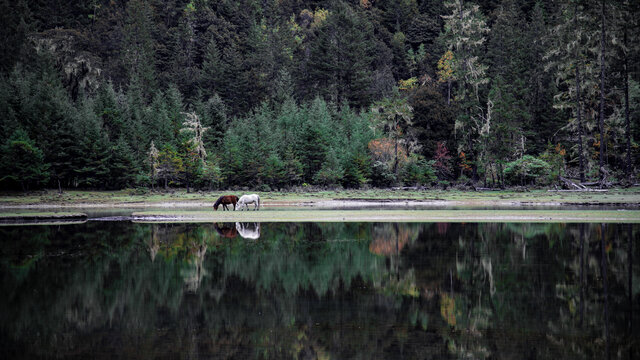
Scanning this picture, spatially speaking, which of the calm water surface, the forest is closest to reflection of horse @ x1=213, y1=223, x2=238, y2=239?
the calm water surface

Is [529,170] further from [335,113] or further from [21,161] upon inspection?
[21,161]

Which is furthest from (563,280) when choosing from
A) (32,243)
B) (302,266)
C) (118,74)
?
(118,74)

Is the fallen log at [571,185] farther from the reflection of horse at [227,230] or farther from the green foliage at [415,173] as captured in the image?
the reflection of horse at [227,230]

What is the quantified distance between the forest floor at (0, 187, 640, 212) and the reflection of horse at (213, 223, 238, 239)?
1423cm

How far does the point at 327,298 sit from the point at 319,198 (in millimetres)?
41156

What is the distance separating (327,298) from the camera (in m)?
14.1

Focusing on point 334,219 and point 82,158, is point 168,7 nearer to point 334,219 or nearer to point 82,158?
point 82,158

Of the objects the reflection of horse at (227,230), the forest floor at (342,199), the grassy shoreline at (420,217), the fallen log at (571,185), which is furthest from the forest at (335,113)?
the reflection of horse at (227,230)

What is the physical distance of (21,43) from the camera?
3248 inches

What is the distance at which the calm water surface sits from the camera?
10.5m

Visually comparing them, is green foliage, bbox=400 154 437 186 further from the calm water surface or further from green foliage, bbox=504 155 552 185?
the calm water surface

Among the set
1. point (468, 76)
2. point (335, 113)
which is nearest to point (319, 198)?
point (468, 76)

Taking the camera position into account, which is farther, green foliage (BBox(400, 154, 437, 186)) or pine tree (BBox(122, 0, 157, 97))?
pine tree (BBox(122, 0, 157, 97))

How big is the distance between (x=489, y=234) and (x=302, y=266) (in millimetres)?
11705
